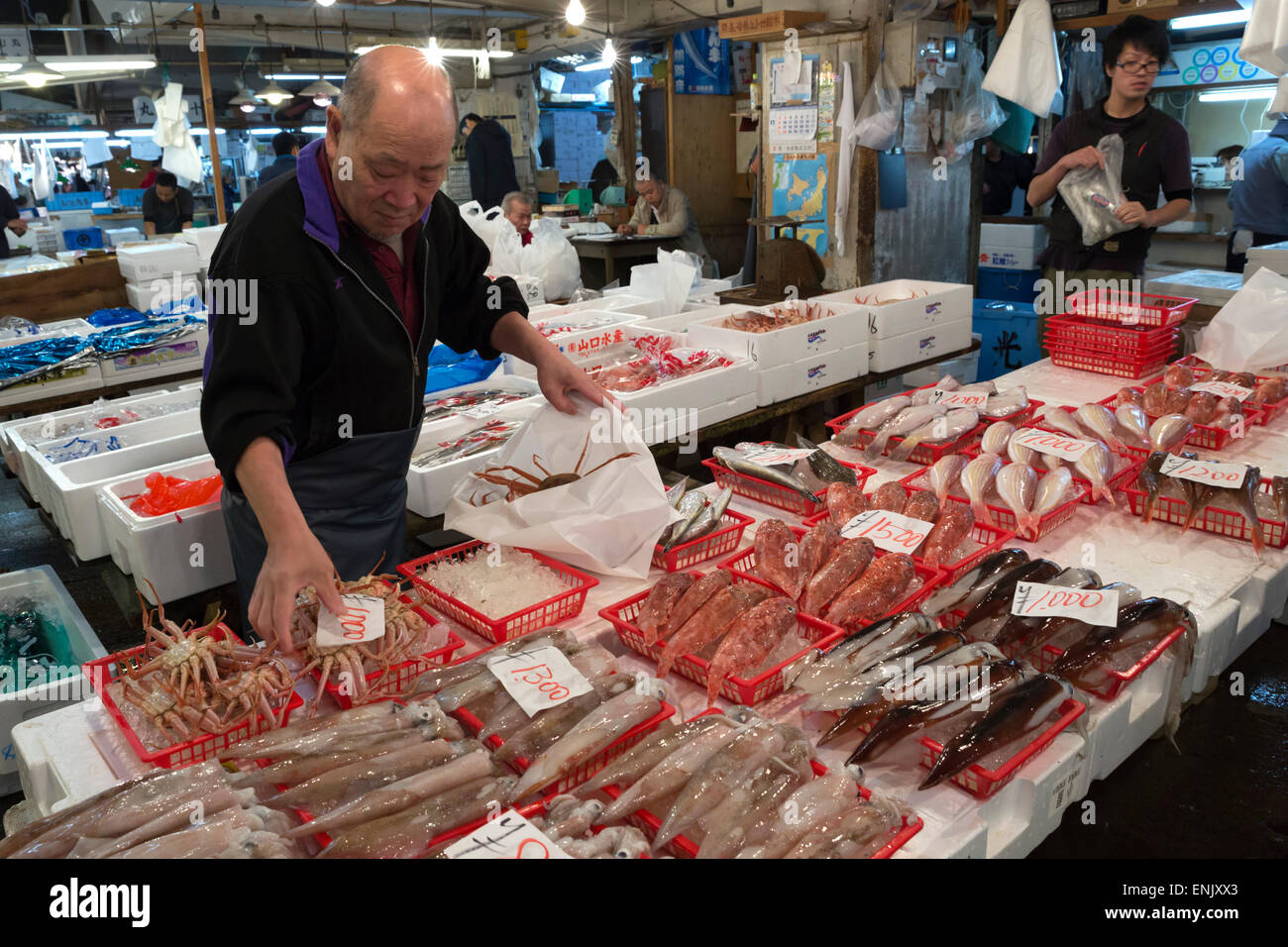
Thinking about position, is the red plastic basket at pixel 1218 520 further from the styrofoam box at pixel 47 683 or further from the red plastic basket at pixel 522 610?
the styrofoam box at pixel 47 683

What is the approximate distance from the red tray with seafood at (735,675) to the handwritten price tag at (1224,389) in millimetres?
2295

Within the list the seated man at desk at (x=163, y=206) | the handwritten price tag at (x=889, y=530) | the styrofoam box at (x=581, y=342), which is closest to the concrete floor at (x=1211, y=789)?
the handwritten price tag at (x=889, y=530)

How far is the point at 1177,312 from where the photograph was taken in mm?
4148

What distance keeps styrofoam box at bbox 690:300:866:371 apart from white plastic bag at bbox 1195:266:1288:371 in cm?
153

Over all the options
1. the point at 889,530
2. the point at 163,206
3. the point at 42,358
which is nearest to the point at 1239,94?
the point at 889,530

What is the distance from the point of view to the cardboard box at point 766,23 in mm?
6172

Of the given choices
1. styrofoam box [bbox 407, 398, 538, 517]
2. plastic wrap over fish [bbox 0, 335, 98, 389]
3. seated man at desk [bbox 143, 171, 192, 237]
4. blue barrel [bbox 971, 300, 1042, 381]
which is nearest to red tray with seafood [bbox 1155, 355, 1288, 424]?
blue barrel [bbox 971, 300, 1042, 381]

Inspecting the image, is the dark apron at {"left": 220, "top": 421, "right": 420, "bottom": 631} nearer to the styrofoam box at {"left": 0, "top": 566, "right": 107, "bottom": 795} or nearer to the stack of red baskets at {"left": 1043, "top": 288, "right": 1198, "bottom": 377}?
the styrofoam box at {"left": 0, "top": 566, "right": 107, "bottom": 795}

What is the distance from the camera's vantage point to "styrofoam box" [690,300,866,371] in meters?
4.11

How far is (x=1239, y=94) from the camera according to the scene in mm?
10633

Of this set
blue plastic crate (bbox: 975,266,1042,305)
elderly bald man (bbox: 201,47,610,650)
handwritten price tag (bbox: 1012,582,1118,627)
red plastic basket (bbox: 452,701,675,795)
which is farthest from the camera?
blue plastic crate (bbox: 975,266,1042,305)

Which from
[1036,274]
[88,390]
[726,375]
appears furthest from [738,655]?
[1036,274]

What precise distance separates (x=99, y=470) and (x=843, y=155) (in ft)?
17.3

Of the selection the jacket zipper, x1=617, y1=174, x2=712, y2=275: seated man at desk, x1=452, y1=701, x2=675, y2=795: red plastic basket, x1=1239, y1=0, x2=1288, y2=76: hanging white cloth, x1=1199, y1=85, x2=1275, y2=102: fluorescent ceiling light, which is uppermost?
x1=1199, y1=85, x2=1275, y2=102: fluorescent ceiling light
